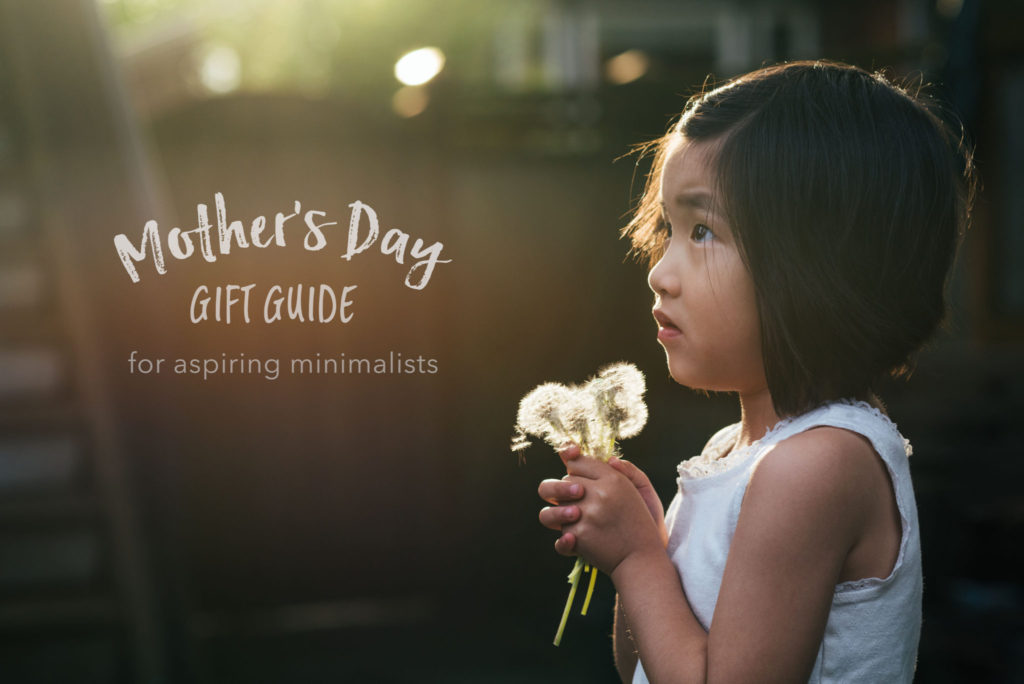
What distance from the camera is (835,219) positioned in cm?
111

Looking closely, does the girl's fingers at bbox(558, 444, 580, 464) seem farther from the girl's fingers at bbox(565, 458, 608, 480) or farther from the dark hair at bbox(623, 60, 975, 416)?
the dark hair at bbox(623, 60, 975, 416)

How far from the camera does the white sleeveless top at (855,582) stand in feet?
3.64

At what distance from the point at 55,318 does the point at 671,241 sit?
2.61m

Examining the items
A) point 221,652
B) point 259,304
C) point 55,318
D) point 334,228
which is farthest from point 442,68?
point 221,652

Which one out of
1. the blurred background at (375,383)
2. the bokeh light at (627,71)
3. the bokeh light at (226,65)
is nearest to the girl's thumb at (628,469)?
the blurred background at (375,383)

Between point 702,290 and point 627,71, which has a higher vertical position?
point 627,71

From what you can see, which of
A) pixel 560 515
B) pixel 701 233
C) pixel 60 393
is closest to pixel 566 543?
pixel 560 515

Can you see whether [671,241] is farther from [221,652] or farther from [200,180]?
[221,652]

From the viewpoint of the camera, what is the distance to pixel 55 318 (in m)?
3.11

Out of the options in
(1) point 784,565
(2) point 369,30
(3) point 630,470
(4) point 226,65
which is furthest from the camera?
(4) point 226,65

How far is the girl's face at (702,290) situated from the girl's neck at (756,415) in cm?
4

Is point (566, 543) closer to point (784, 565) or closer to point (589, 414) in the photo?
point (589, 414)

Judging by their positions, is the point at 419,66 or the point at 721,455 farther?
the point at 419,66

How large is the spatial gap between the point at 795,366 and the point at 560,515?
36 cm
